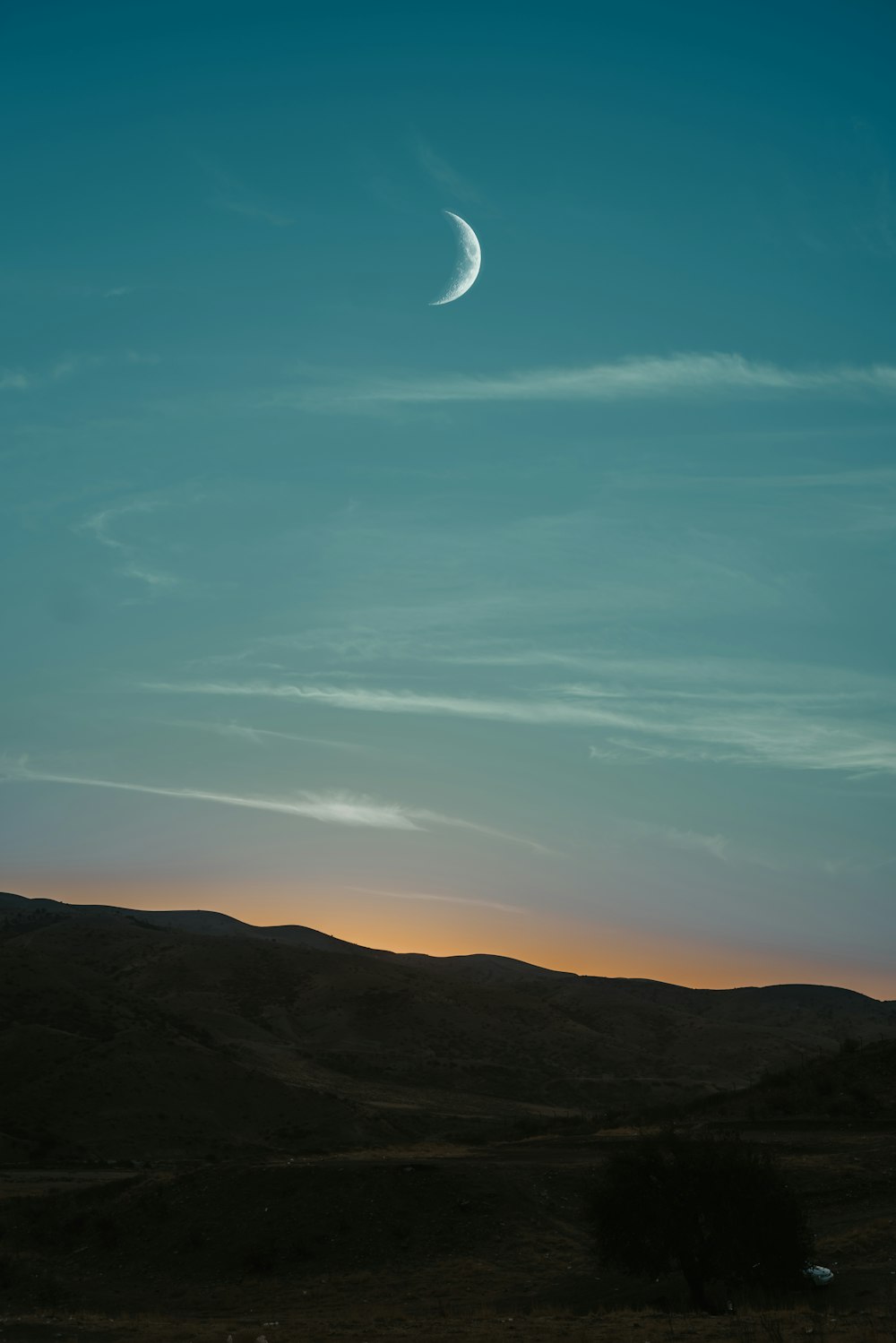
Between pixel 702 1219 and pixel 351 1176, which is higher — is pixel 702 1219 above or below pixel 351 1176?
above

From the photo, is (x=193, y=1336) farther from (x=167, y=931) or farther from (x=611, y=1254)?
(x=167, y=931)

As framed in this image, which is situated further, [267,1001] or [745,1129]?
[267,1001]

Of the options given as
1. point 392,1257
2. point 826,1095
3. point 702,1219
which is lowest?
point 392,1257

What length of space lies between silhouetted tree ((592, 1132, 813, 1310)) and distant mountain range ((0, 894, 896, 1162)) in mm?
33141

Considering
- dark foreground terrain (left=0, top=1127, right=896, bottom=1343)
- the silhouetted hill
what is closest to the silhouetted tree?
dark foreground terrain (left=0, top=1127, right=896, bottom=1343)

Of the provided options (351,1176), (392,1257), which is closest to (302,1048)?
(351,1176)

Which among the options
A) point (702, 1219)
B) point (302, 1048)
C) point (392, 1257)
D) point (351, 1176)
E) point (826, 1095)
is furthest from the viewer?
point (302, 1048)

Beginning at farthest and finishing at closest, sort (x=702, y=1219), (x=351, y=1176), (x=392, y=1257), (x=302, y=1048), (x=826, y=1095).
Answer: (x=302, y=1048) < (x=826, y=1095) < (x=351, y=1176) < (x=392, y=1257) < (x=702, y=1219)

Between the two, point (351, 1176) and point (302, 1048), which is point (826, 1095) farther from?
point (302, 1048)

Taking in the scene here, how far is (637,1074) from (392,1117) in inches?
1944

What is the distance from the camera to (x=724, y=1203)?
958 inches

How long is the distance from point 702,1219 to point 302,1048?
88.9 metres

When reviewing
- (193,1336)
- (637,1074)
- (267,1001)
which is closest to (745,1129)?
(193,1336)

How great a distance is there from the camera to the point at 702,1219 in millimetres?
24328
